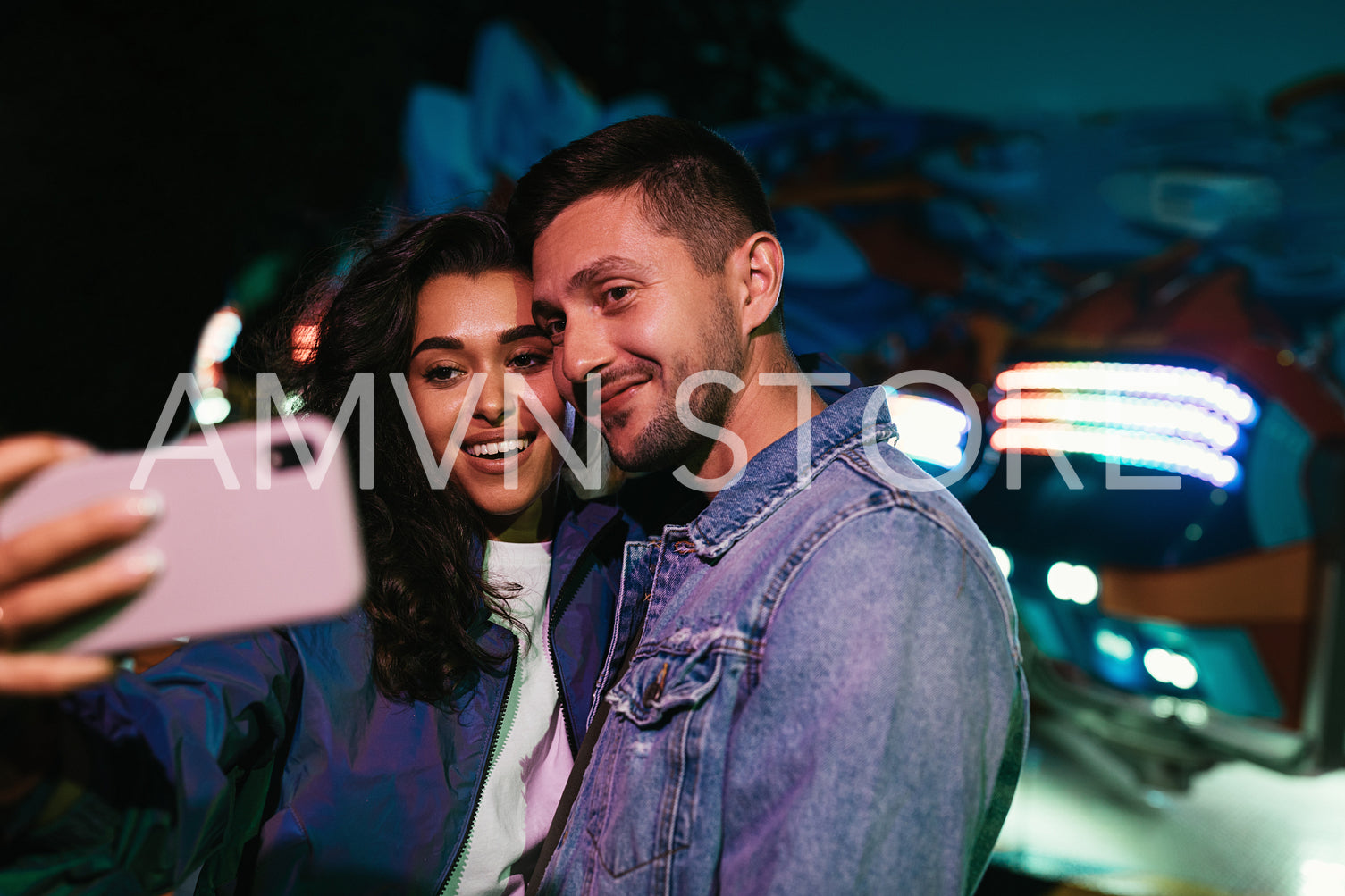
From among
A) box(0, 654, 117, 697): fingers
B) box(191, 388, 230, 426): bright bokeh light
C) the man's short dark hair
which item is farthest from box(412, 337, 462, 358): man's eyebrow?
box(191, 388, 230, 426): bright bokeh light

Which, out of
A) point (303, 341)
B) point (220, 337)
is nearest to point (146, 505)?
point (303, 341)

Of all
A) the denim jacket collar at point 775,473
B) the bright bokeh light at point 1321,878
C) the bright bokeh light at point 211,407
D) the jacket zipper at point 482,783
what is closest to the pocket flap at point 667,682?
the denim jacket collar at point 775,473

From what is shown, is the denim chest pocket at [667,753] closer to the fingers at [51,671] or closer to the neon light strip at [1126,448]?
the fingers at [51,671]

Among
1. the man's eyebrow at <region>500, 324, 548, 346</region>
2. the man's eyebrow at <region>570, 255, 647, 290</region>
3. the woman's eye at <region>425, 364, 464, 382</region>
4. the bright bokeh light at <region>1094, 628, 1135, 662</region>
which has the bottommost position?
the bright bokeh light at <region>1094, 628, 1135, 662</region>

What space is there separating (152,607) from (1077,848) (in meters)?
3.71

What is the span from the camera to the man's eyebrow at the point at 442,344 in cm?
182

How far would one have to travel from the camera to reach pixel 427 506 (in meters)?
1.83

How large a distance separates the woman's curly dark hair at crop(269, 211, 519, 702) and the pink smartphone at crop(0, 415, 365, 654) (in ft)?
2.74

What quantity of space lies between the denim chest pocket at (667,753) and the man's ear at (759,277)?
0.74m

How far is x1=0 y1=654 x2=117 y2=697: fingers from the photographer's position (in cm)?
73

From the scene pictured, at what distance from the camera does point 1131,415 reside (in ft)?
12.2

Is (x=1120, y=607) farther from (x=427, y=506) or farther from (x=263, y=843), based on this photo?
(x=263, y=843)

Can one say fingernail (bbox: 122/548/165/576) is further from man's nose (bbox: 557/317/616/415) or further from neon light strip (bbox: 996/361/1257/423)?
neon light strip (bbox: 996/361/1257/423)

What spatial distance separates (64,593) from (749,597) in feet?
2.65
